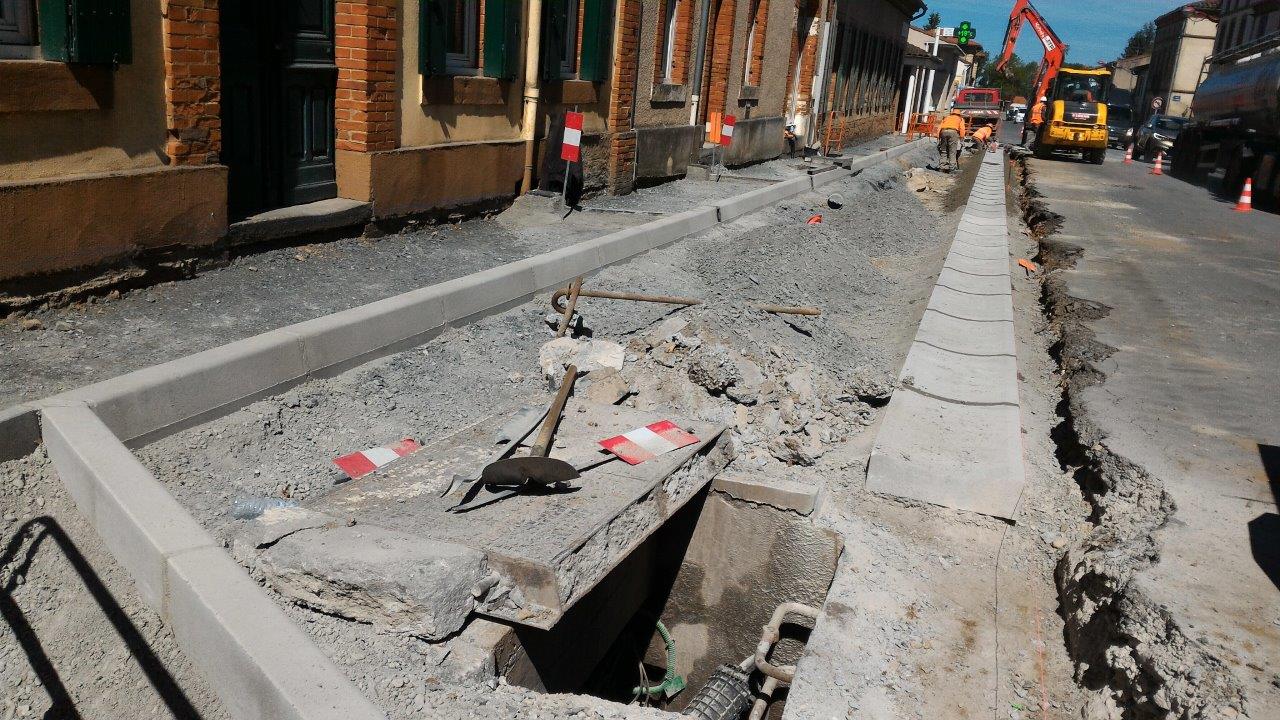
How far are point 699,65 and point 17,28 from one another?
11246mm

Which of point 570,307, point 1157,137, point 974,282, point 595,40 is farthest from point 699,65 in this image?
point 1157,137

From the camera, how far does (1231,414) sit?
6695 mm

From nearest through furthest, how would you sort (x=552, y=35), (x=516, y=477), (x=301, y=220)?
(x=516, y=477) < (x=301, y=220) < (x=552, y=35)

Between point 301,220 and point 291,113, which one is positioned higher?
point 291,113

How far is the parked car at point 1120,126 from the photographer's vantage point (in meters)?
44.0

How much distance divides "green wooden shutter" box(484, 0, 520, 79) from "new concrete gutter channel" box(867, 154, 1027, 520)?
4667 millimetres

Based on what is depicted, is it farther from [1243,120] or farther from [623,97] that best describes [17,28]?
[1243,120]

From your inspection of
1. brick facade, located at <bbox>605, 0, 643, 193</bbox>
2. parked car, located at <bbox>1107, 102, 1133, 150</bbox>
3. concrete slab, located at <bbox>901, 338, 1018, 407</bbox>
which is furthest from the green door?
parked car, located at <bbox>1107, 102, 1133, 150</bbox>

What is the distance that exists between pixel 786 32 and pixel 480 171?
12547 millimetres

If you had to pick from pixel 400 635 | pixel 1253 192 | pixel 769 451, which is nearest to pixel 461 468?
pixel 400 635

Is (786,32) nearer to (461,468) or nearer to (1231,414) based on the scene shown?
(1231,414)

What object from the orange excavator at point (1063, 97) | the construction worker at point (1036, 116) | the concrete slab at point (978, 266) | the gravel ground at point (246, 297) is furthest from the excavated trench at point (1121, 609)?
the construction worker at point (1036, 116)

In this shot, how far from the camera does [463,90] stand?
28.5 feet

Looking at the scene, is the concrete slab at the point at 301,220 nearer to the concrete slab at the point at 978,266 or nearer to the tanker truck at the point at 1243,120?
the concrete slab at the point at 978,266
